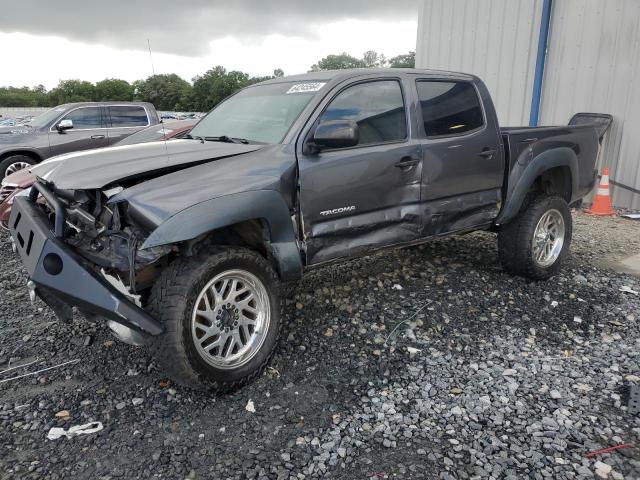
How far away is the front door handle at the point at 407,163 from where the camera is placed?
12.7 feet

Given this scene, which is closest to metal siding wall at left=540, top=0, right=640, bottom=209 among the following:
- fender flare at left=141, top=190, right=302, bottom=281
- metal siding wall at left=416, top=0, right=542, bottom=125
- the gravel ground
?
metal siding wall at left=416, top=0, right=542, bottom=125

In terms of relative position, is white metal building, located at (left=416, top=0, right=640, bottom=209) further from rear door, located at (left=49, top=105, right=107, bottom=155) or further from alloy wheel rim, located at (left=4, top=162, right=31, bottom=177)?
alloy wheel rim, located at (left=4, top=162, right=31, bottom=177)

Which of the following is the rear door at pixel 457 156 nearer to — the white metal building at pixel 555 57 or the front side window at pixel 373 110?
the front side window at pixel 373 110

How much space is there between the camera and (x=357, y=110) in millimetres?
3814

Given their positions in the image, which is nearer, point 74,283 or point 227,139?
point 74,283

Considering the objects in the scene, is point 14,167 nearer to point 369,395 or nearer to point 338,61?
point 369,395

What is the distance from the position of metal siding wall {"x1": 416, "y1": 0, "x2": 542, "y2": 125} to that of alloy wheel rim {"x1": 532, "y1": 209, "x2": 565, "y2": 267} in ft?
16.6

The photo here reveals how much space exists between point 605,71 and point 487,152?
5420 mm

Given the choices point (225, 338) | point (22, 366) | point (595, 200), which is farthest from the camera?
point (595, 200)

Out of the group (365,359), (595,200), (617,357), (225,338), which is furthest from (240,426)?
(595,200)

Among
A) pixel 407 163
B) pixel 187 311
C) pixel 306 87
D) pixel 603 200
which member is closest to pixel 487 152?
pixel 407 163

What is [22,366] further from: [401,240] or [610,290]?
[610,290]

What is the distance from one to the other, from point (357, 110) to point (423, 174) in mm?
713

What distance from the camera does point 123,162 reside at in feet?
10.4
